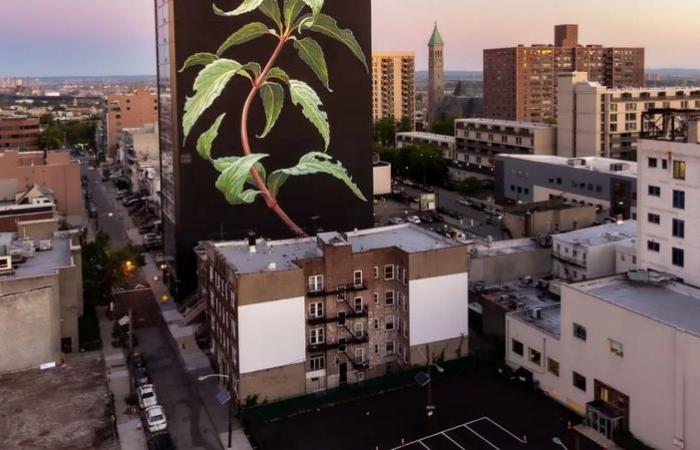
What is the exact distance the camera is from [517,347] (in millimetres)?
33219

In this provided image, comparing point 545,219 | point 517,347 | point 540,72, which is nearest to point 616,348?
point 517,347

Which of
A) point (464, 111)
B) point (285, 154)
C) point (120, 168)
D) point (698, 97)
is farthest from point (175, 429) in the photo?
point (464, 111)

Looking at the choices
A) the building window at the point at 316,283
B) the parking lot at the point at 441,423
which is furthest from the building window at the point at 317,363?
the building window at the point at 316,283

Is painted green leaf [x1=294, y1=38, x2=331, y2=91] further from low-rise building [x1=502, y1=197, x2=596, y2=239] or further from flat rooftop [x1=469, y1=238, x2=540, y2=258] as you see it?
low-rise building [x1=502, y1=197, x2=596, y2=239]

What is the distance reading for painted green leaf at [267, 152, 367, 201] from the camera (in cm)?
4716

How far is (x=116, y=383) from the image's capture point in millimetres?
33625

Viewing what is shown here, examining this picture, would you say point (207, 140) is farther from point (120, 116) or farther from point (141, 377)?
point (120, 116)

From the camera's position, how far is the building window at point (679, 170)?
33156mm

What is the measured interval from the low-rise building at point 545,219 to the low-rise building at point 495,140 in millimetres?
30050

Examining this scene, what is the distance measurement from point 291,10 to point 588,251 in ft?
75.3

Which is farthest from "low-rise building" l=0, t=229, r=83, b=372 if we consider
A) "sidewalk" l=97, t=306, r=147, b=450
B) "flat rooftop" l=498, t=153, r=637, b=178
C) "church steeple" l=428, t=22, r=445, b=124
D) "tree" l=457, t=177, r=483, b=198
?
"church steeple" l=428, t=22, r=445, b=124

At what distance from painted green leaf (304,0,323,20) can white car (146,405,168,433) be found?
27.4 m

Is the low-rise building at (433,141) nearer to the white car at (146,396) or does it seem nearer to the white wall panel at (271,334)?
the white wall panel at (271,334)

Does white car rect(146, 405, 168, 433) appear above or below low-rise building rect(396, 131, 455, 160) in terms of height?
below
